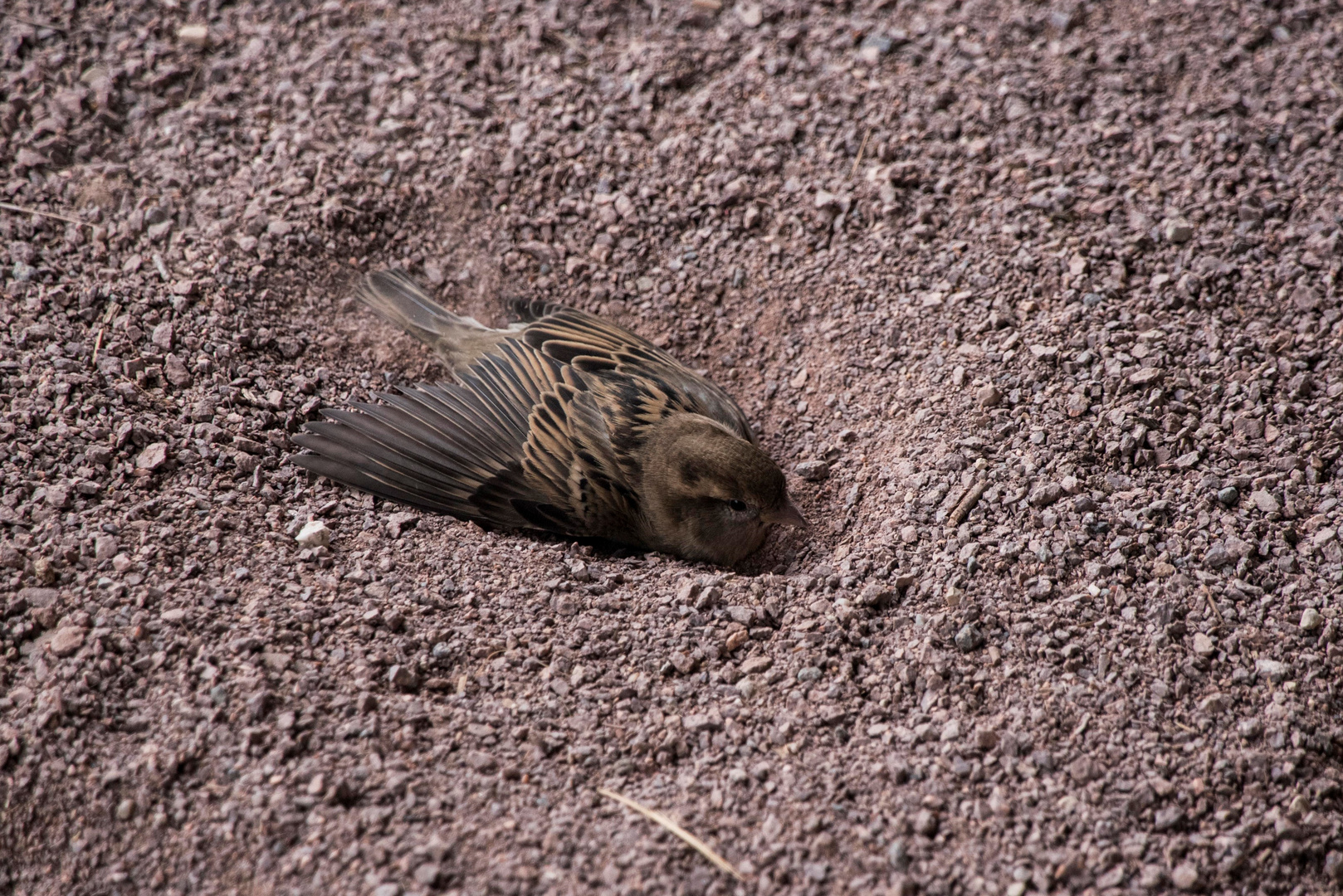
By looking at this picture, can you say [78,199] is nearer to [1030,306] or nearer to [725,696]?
[725,696]

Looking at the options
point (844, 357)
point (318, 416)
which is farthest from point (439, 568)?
point (844, 357)

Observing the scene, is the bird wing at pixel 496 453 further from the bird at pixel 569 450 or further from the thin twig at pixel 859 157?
the thin twig at pixel 859 157

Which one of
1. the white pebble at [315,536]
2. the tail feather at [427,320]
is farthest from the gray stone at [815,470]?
the white pebble at [315,536]

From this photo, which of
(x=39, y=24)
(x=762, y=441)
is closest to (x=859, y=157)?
(x=762, y=441)

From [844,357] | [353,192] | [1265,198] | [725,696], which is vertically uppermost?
[353,192]

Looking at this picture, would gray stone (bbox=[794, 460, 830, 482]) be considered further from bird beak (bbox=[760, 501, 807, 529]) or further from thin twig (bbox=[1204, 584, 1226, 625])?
thin twig (bbox=[1204, 584, 1226, 625])

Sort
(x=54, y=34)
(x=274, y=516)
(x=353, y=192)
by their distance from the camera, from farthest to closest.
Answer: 1. (x=54, y=34)
2. (x=353, y=192)
3. (x=274, y=516)

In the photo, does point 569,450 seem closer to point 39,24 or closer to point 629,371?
point 629,371
